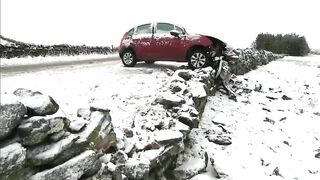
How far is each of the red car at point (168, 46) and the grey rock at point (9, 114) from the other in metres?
9.33

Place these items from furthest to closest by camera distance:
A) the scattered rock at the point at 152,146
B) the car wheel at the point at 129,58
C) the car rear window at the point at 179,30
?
the car wheel at the point at 129,58 < the car rear window at the point at 179,30 < the scattered rock at the point at 152,146

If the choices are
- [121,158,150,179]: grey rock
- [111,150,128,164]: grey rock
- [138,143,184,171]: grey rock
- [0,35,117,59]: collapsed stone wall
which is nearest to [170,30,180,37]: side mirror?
[138,143,184,171]: grey rock

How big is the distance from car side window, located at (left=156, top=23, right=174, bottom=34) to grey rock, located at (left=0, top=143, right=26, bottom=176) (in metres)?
10.1

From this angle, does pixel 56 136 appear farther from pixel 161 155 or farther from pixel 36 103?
pixel 161 155

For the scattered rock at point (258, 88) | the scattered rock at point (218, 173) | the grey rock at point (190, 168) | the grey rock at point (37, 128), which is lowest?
the scattered rock at point (218, 173)

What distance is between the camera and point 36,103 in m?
5.03

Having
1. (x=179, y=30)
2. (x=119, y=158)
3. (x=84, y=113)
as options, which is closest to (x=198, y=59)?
(x=179, y=30)

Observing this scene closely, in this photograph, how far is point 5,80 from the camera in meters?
11.1

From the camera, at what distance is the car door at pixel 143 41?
14.3 m

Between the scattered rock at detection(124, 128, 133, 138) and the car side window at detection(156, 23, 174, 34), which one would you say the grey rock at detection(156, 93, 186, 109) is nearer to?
the scattered rock at detection(124, 128, 133, 138)

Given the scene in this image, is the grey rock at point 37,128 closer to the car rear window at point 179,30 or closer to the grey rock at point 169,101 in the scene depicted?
the grey rock at point 169,101

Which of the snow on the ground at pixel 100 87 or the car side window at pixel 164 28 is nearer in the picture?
the snow on the ground at pixel 100 87

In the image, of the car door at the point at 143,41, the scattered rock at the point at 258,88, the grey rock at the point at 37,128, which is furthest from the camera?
the scattered rock at the point at 258,88

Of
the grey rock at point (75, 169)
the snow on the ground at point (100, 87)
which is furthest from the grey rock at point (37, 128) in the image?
the snow on the ground at point (100, 87)
